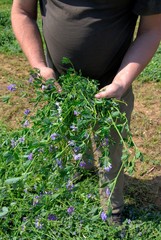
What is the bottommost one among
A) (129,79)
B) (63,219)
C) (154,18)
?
(63,219)

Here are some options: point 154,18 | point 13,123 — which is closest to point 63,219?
point 154,18

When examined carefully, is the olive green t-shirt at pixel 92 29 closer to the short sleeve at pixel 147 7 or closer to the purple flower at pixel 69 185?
the short sleeve at pixel 147 7

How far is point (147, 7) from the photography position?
1714 millimetres

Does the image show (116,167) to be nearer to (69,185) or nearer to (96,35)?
(69,185)

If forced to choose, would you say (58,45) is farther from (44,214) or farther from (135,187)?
(135,187)

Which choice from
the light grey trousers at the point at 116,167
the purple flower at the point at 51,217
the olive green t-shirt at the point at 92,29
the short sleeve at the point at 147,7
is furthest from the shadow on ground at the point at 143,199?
the short sleeve at the point at 147,7

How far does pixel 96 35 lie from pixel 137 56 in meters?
0.19

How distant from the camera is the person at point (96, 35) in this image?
5.77 ft

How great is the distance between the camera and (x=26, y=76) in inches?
159

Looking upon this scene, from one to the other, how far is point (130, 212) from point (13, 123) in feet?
4.18

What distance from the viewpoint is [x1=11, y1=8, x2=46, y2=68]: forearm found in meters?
1.90

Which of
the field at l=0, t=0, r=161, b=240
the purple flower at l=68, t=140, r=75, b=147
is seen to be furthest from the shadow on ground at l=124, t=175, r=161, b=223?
the purple flower at l=68, t=140, r=75, b=147

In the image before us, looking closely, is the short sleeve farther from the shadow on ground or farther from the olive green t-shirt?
the shadow on ground

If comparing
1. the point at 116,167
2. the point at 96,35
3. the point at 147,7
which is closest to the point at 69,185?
the point at 116,167
